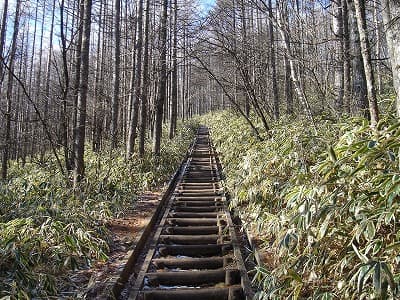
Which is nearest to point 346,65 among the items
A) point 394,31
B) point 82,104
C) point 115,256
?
point 394,31

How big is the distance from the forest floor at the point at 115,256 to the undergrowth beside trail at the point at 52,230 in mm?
146

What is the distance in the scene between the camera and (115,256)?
562 cm

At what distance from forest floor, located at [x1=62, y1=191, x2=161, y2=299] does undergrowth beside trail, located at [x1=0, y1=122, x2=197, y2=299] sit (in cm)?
15

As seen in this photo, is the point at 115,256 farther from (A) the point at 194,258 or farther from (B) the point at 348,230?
(B) the point at 348,230

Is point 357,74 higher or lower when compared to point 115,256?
higher

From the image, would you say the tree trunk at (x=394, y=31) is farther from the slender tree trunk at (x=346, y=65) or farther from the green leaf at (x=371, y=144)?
the slender tree trunk at (x=346, y=65)

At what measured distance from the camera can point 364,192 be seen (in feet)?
10.9

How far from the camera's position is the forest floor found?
14.3ft

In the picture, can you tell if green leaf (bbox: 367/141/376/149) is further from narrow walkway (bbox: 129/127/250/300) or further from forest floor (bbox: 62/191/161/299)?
forest floor (bbox: 62/191/161/299)

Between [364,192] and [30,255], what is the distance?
12.9 ft

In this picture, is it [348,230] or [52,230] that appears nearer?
[348,230]

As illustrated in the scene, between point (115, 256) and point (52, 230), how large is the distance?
0.99 m

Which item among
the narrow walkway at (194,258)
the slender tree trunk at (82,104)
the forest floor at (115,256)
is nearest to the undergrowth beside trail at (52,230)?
the forest floor at (115,256)

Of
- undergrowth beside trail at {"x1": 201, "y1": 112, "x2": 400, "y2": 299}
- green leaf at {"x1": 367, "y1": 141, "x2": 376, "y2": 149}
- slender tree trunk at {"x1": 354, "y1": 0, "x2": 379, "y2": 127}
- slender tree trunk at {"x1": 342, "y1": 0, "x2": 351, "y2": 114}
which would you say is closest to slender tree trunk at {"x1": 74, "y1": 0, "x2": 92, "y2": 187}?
undergrowth beside trail at {"x1": 201, "y1": 112, "x2": 400, "y2": 299}
